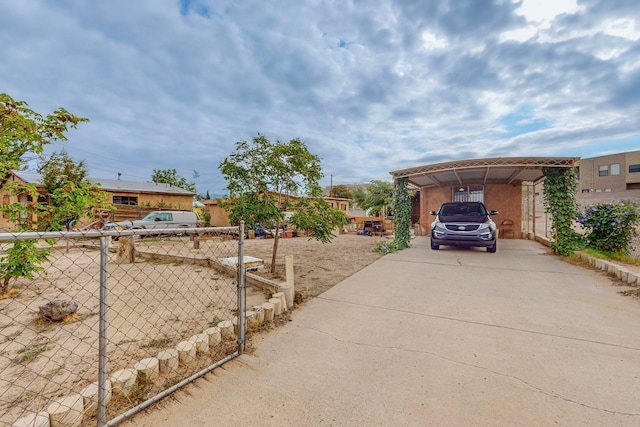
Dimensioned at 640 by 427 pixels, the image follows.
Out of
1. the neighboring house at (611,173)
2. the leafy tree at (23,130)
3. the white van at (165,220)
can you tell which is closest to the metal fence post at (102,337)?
the leafy tree at (23,130)

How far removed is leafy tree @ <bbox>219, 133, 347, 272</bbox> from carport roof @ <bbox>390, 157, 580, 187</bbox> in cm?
530

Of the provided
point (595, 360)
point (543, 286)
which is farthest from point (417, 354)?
point (543, 286)

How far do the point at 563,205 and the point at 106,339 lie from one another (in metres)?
10.6

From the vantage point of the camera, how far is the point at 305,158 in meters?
5.60

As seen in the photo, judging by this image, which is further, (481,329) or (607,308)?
(607,308)

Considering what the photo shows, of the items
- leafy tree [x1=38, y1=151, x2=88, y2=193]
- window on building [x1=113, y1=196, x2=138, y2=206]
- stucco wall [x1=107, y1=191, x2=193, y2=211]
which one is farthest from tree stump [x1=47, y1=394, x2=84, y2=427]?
window on building [x1=113, y1=196, x2=138, y2=206]

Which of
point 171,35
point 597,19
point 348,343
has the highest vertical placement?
point 171,35

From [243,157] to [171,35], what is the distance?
840 centimetres

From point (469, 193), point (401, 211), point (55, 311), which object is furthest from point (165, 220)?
point (469, 193)

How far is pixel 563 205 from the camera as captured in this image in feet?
25.2

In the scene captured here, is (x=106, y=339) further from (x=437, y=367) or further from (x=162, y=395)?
(x=437, y=367)

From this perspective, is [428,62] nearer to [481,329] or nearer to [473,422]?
[481,329]

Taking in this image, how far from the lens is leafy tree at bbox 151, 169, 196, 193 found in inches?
1430

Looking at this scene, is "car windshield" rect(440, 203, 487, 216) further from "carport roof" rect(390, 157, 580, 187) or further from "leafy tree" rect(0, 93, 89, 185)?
"leafy tree" rect(0, 93, 89, 185)
